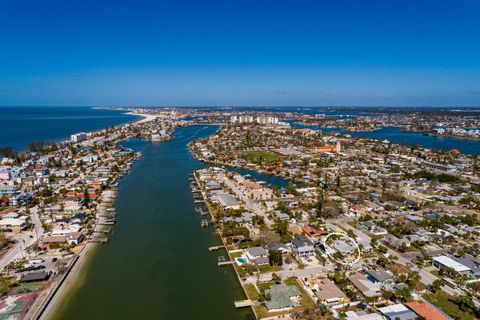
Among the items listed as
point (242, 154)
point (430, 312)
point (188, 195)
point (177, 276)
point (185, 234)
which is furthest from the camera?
point (242, 154)

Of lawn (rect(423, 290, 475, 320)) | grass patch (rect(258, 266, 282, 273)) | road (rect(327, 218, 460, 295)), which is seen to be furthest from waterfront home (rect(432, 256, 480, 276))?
grass patch (rect(258, 266, 282, 273))

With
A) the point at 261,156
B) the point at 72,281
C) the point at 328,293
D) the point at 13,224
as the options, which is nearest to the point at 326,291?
the point at 328,293

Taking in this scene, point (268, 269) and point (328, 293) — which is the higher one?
point (328, 293)

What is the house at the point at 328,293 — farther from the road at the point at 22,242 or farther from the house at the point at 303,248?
the road at the point at 22,242

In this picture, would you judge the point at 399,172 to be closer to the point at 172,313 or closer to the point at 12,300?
the point at 172,313

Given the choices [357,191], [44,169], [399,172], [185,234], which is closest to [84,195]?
[185,234]

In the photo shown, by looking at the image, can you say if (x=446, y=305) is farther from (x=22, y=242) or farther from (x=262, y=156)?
(x=262, y=156)

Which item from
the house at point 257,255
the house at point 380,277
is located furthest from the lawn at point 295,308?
the house at point 380,277
